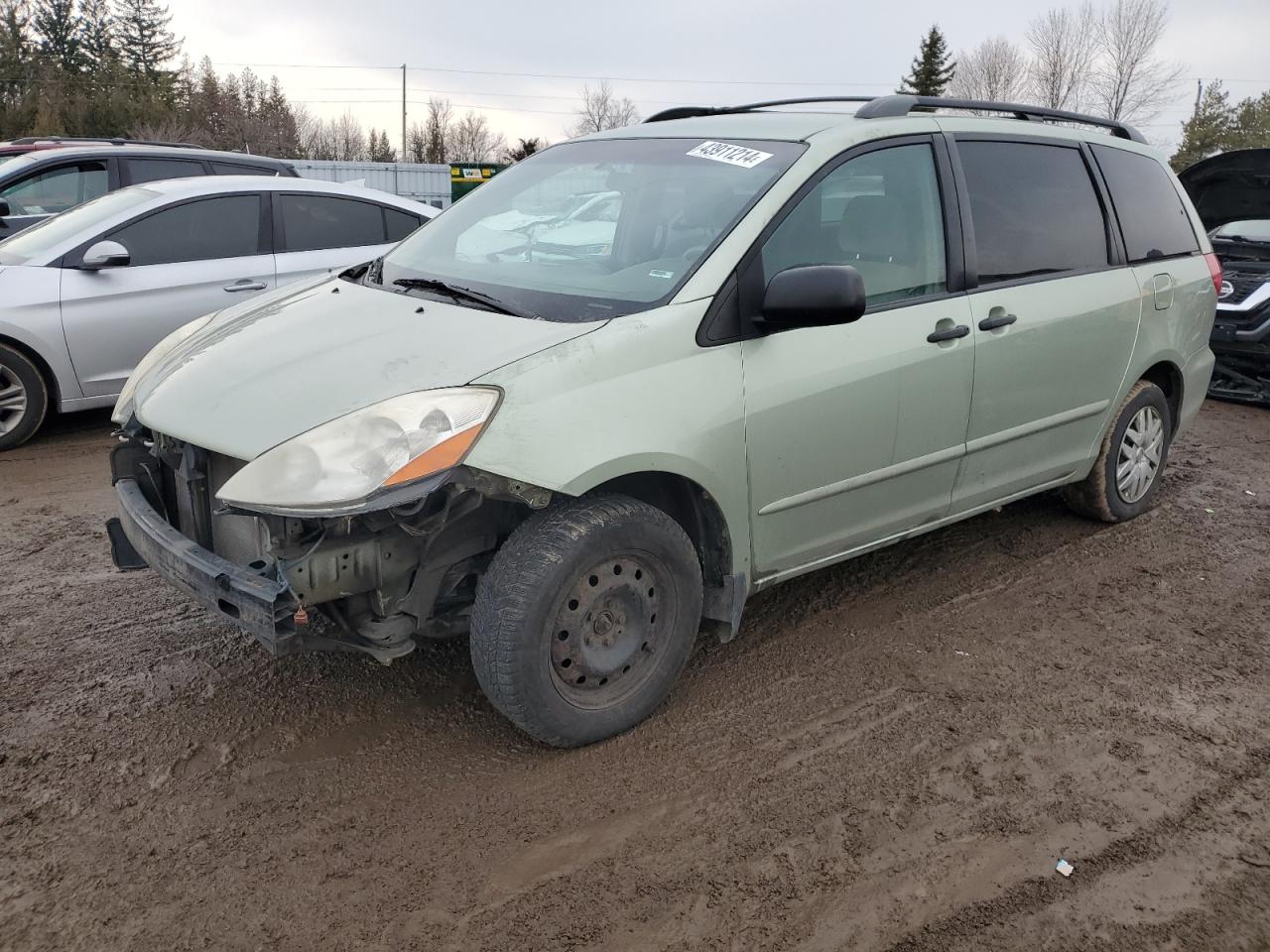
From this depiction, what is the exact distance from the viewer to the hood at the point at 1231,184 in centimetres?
800

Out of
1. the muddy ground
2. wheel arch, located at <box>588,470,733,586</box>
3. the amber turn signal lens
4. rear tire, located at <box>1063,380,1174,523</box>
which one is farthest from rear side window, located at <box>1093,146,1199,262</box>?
the amber turn signal lens

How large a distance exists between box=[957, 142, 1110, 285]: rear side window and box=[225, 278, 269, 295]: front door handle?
4601 mm

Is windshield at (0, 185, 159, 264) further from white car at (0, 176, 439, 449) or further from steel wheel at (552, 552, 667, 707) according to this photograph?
steel wheel at (552, 552, 667, 707)

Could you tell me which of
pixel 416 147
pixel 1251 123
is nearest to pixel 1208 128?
pixel 1251 123

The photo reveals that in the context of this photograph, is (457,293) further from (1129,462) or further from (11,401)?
(11,401)

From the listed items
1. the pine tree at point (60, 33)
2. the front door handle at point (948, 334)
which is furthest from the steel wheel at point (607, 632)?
the pine tree at point (60, 33)

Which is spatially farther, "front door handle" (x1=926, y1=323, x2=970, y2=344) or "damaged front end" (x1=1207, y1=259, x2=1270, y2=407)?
"damaged front end" (x1=1207, y1=259, x2=1270, y2=407)

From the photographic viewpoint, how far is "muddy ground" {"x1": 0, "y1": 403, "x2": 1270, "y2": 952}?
97.7 inches

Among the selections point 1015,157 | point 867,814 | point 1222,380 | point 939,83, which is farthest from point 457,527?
point 939,83

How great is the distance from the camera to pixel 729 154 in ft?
11.9

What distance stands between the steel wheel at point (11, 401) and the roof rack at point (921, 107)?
4065 millimetres

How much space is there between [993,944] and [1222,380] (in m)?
7.56

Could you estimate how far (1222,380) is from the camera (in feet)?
28.0

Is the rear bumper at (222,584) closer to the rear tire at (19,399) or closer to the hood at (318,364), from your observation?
the hood at (318,364)
